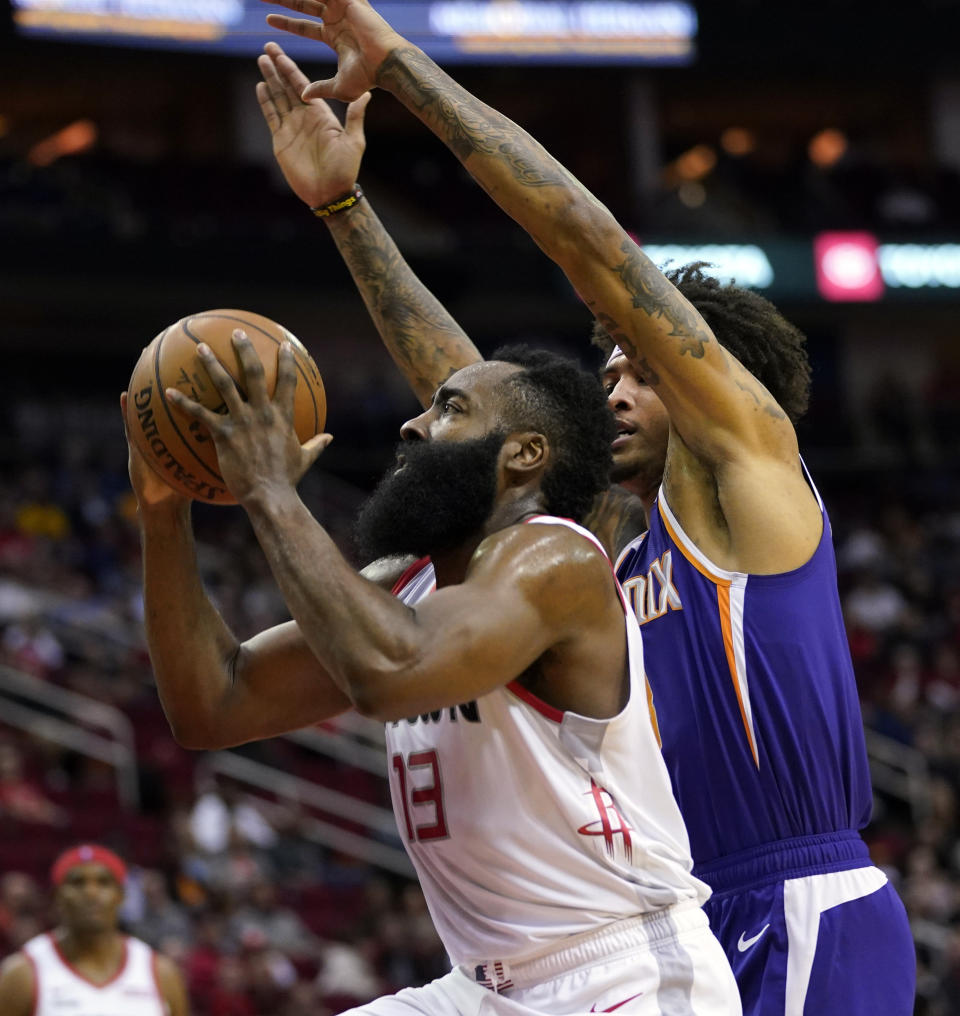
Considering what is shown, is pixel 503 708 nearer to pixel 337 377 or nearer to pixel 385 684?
pixel 385 684

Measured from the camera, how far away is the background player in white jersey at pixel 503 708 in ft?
9.11

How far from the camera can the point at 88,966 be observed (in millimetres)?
6910

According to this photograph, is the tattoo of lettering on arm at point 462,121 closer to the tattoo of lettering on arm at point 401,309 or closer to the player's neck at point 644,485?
the player's neck at point 644,485

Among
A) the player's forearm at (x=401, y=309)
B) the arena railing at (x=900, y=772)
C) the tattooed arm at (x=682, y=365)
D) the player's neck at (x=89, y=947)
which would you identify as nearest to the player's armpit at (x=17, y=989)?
the player's neck at (x=89, y=947)

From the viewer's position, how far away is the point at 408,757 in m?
3.09

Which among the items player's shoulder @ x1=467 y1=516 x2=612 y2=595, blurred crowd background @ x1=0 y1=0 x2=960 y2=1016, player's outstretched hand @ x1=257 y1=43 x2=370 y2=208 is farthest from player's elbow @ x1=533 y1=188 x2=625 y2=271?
blurred crowd background @ x1=0 y1=0 x2=960 y2=1016

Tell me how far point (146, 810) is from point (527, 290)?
11279mm

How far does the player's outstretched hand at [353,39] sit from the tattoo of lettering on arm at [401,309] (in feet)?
2.57

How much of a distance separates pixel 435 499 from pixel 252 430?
1.27 ft

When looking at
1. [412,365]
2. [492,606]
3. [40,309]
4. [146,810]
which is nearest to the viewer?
[492,606]

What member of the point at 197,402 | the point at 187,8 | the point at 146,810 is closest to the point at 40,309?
the point at 187,8

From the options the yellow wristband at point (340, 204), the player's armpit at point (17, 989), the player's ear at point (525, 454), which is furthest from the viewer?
the player's armpit at point (17, 989)

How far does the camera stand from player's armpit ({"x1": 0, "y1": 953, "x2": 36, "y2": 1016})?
6.69 m

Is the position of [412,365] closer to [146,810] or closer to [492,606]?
[492,606]
